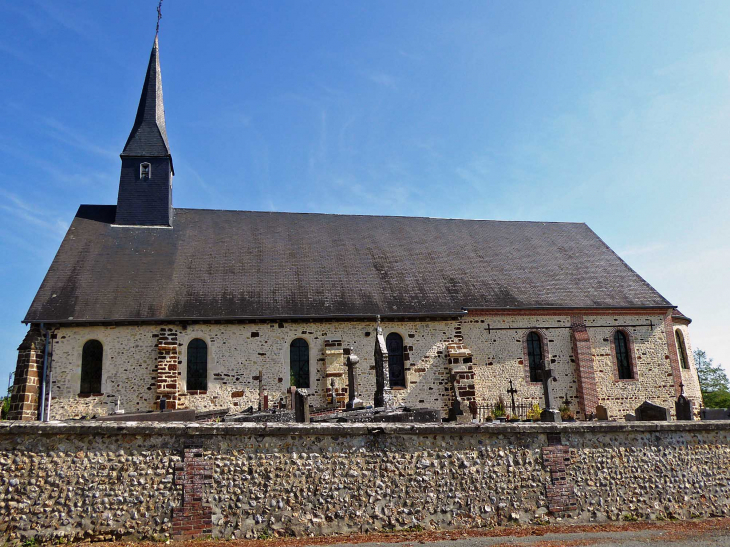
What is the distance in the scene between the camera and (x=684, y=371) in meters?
20.8

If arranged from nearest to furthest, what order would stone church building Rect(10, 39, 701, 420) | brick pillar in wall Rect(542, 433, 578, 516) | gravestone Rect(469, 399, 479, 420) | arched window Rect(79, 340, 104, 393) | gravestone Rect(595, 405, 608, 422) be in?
brick pillar in wall Rect(542, 433, 578, 516), gravestone Rect(595, 405, 608, 422), arched window Rect(79, 340, 104, 393), stone church building Rect(10, 39, 701, 420), gravestone Rect(469, 399, 479, 420)

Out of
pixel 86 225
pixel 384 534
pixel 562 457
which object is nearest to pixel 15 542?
pixel 384 534

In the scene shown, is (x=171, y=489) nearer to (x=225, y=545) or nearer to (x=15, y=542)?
(x=225, y=545)

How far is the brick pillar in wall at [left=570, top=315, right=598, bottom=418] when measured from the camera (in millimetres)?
18859

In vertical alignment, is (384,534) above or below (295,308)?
below

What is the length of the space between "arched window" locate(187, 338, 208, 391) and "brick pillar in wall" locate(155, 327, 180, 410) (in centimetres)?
45

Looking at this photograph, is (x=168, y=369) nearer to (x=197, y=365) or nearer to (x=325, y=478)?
(x=197, y=365)

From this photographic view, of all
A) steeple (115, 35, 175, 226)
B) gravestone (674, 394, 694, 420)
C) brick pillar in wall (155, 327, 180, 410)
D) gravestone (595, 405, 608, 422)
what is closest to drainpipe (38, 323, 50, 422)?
brick pillar in wall (155, 327, 180, 410)

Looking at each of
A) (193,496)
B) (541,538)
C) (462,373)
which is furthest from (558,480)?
(462,373)

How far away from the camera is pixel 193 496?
7.66 m

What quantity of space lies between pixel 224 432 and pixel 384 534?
2.67 m

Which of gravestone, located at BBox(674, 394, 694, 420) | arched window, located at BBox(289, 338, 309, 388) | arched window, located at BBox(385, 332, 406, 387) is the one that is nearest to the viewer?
gravestone, located at BBox(674, 394, 694, 420)

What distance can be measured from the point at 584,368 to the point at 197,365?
12.7m

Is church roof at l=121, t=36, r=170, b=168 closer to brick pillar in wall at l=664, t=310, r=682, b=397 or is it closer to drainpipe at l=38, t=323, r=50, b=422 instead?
drainpipe at l=38, t=323, r=50, b=422
